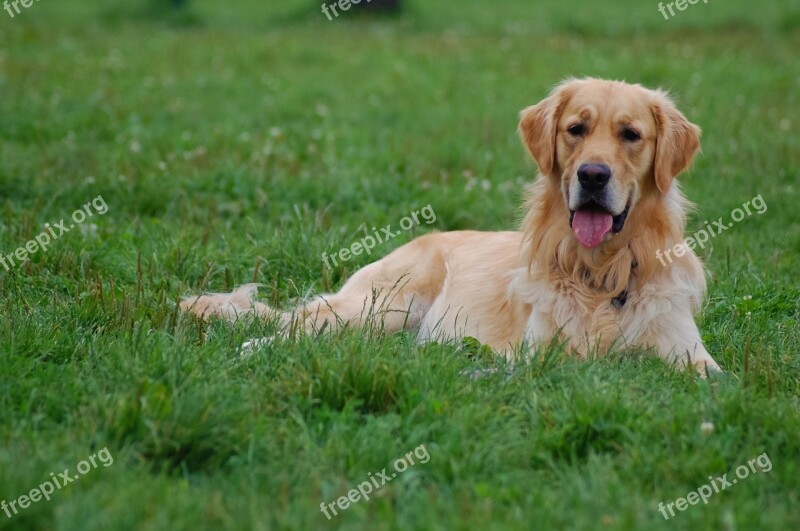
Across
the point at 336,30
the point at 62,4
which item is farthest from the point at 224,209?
the point at 62,4

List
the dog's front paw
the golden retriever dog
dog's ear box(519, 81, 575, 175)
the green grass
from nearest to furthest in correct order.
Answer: the green grass → the dog's front paw → the golden retriever dog → dog's ear box(519, 81, 575, 175)

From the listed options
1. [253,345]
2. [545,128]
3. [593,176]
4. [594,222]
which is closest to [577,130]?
[545,128]

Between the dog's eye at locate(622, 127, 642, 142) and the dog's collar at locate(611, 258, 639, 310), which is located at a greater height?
the dog's eye at locate(622, 127, 642, 142)

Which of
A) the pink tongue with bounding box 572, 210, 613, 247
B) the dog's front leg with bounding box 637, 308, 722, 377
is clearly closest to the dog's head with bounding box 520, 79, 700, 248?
the pink tongue with bounding box 572, 210, 613, 247

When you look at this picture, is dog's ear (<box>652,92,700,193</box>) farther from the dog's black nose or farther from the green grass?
the green grass

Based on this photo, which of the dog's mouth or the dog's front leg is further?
the dog's mouth

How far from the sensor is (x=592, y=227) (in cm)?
461

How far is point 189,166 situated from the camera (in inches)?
309

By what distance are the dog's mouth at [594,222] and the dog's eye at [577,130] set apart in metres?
0.39

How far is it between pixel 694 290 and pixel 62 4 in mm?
20129

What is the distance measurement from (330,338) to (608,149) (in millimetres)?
1611

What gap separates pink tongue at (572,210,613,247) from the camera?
15.1 feet

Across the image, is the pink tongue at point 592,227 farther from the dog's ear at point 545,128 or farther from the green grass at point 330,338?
the green grass at point 330,338

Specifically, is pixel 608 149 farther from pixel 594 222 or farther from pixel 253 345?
pixel 253 345
